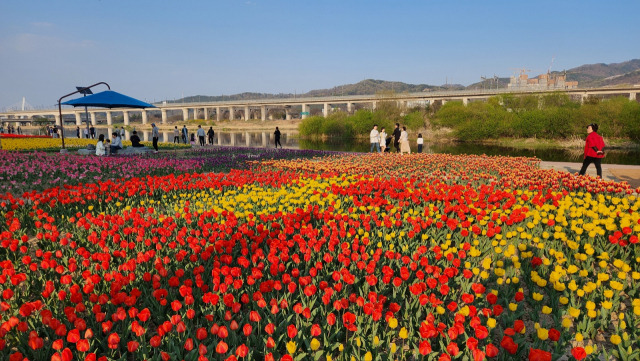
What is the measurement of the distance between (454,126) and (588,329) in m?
53.2

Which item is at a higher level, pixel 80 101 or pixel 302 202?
pixel 80 101

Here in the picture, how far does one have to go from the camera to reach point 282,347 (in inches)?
139

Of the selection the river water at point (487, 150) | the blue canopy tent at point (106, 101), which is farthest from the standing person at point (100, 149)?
the river water at point (487, 150)

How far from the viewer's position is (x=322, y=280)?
15.0 feet

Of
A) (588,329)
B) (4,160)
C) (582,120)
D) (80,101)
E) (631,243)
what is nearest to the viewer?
(588,329)

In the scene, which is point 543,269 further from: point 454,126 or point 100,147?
point 454,126

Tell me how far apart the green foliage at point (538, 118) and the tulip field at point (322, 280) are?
137 ft

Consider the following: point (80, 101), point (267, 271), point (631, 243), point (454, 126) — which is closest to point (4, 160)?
point (80, 101)

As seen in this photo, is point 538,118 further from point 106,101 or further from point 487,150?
point 106,101

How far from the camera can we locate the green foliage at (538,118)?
41750 millimetres

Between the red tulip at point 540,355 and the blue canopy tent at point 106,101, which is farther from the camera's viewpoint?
the blue canopy tent at point 106,101

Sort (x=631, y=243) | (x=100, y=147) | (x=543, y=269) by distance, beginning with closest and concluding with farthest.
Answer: (x=543, y=269) → (x=631, y=243) → (x=100, y=147)

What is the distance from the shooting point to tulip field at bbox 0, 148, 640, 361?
10.3ft

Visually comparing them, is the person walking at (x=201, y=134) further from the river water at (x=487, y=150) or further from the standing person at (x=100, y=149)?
the standing person at (x=100, y=149)
